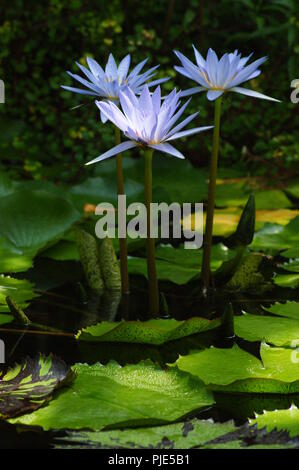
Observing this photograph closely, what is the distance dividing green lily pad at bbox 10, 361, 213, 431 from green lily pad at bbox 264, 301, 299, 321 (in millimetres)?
385

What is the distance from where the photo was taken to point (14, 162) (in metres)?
3.44

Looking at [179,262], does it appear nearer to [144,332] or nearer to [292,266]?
[292,266]

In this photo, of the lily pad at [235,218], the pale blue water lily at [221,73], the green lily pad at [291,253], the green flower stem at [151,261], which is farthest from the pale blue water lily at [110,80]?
the lily pad at [235,218]

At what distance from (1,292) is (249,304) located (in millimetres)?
590

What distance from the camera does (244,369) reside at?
1236 millimetres

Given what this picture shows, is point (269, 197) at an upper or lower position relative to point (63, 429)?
upper

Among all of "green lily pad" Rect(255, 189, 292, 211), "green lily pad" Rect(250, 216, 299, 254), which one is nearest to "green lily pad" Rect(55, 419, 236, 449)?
"green lily pad" Rect(250, 216, 299, 254)

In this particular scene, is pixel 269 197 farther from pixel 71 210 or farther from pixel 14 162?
pixel 14 162

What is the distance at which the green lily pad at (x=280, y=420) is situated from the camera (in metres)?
1.03

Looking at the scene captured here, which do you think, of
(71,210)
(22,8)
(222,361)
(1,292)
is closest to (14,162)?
(22,8)

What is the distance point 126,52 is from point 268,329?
7.37ft

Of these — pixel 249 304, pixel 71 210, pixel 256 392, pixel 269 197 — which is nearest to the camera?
pixel 256 392

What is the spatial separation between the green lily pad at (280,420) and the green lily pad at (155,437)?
0.05 meters

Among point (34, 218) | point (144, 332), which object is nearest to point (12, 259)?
point (34, 218)
